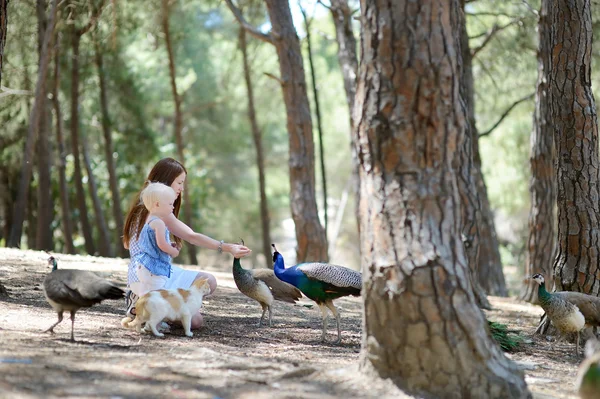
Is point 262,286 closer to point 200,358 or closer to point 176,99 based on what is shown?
point 200,358

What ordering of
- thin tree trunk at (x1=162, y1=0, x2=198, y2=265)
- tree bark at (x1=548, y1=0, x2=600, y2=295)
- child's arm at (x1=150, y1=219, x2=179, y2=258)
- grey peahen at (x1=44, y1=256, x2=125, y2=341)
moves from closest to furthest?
grey peahen at (x1=44, y1=256, x2=125, y2=341) < child's arm at (x1=150, y1=219, x2=179, y2=258) < tree bark at (x1=548, y1=0, x2=600, y2=295) < thin tree trunk at (x1=162, y1=0, x2=198, y2=265)

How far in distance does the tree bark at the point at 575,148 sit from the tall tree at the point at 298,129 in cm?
495

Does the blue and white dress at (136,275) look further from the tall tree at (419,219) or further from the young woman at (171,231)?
the tall tree at (419,219)

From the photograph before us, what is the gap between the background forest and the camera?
16766 mm

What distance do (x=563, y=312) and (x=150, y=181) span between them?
390 cm

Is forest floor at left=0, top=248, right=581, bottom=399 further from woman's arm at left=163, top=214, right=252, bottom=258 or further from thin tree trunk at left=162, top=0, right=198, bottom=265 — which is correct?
thin tree trunk at left=162, top=0, right=198, bottom=265

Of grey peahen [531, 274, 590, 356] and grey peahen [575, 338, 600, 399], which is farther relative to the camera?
grey peahen [531, 274, 590, 356]

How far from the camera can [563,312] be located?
693cm

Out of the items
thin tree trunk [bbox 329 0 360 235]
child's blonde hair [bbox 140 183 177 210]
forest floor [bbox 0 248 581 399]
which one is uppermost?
thin tree trunk [bbox 329 0 360 235]

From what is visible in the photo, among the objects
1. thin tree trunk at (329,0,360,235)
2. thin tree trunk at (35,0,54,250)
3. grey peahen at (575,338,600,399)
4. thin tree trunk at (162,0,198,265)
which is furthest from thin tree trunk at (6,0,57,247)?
grey peahen at (575,338,600,399)

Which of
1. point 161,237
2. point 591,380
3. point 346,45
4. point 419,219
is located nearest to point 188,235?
point 161,237

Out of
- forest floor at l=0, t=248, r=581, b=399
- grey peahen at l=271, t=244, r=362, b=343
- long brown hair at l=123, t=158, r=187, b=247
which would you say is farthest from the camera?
long brown hair at l=123, t=158, r=187, b=247

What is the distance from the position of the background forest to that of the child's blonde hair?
10.2ft

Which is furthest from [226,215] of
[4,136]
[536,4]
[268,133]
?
[536,4]
